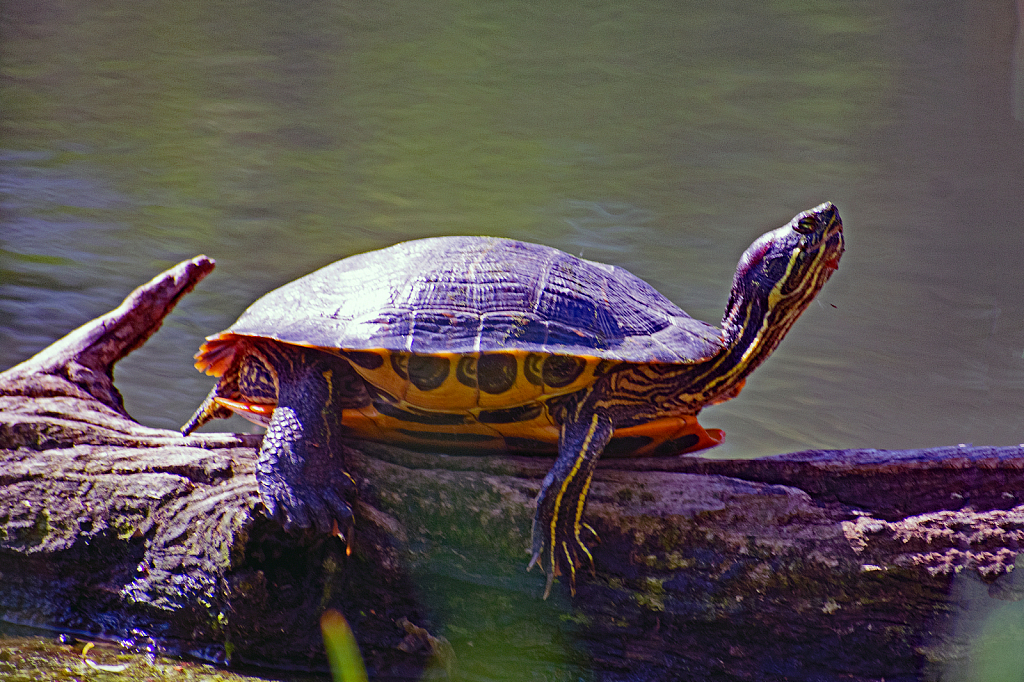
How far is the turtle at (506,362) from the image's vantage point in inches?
58.5

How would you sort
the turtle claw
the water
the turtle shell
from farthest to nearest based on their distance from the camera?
1. the water
2. the turtle shell
3. the turtle claw

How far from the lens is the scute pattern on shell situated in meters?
1.56

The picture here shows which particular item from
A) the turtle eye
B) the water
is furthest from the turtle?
the water

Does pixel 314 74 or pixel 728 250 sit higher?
pixel 314 74

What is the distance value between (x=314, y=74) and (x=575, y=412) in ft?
19.2

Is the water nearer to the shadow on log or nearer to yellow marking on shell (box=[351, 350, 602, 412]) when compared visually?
the shadow on log

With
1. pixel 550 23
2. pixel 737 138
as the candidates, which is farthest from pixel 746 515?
pixel 550 23

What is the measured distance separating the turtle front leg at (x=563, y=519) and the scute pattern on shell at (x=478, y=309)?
25cm

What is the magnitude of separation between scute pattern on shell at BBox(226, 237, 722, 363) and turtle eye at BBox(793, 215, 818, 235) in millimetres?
307

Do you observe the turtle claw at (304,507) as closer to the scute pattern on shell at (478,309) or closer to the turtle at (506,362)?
the turtle at (506,362)

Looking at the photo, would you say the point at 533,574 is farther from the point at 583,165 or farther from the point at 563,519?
the point at 583,165

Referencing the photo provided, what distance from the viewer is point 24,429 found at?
1.78 meters

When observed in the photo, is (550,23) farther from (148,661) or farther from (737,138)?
(148,661)

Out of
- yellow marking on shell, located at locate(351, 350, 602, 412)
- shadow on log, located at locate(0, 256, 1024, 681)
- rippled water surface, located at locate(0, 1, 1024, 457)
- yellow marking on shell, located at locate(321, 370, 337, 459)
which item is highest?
rippled water surface, located at locate(0, 1, 1024, 457)
